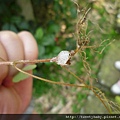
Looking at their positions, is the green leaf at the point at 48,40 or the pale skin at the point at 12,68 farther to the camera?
the green leaf at the point at 48,40

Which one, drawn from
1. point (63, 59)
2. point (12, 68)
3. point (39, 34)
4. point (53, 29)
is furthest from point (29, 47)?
point (53, 29)

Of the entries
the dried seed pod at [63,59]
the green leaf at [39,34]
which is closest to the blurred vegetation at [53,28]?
the green leaf at [39,34]

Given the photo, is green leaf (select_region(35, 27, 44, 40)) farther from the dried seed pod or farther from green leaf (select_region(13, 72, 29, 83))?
the dried seed pod

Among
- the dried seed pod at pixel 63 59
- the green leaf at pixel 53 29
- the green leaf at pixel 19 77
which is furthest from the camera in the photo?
the green leaf at pixel 53 29

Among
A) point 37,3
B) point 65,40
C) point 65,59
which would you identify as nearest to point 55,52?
point 65,40

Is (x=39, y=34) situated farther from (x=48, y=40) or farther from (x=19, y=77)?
(x=19, y=77)

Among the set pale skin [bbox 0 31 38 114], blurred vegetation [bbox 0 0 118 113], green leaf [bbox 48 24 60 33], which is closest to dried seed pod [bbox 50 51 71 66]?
pale skin [bbox 0 31 38 114]

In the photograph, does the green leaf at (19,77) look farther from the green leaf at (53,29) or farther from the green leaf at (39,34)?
the green leaf at (53,29)
